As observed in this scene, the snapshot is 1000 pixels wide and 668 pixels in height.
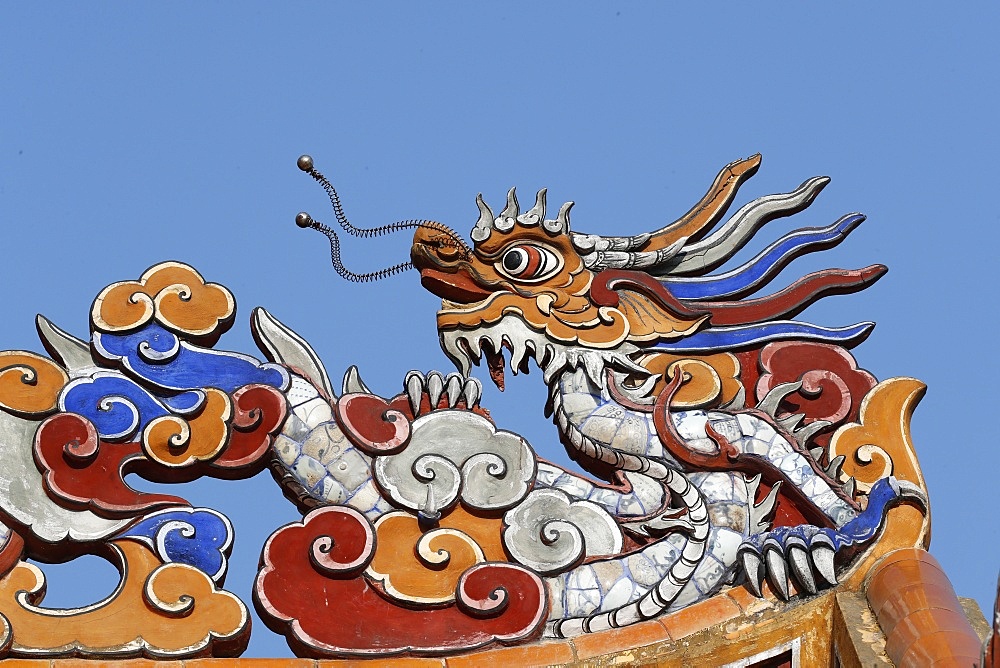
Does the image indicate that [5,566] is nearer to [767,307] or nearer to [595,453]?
[595,453]

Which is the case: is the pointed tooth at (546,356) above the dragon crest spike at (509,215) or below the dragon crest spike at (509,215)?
below

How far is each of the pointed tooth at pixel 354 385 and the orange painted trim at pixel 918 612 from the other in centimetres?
256

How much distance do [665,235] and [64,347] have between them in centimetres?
312

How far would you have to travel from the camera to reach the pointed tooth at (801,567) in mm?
9344

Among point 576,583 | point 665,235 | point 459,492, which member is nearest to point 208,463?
point 459,492

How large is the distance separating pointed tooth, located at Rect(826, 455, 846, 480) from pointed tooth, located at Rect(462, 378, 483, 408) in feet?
5.59

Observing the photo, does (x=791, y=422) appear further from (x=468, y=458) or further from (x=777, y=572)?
(x=468, y=458)


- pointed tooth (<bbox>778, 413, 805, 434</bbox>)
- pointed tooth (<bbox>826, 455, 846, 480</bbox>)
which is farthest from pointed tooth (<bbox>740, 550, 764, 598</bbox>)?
pointed tooth (<bbox>778, 413, 805, 434</bbox>)

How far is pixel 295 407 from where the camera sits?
993 centimetres

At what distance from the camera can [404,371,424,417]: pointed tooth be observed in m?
10.0

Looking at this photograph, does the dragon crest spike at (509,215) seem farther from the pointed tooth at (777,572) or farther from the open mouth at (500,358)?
the pointed tooth at (777,572)

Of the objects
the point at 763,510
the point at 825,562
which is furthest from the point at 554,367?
the point at 825,562

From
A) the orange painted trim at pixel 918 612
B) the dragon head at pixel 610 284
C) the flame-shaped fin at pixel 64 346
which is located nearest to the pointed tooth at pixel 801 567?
the orange painted trim at pixel 918 612

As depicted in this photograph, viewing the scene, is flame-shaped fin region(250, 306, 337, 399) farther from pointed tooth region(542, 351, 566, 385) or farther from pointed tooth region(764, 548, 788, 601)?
pointed tooth region(764, 548, 788, 601)
